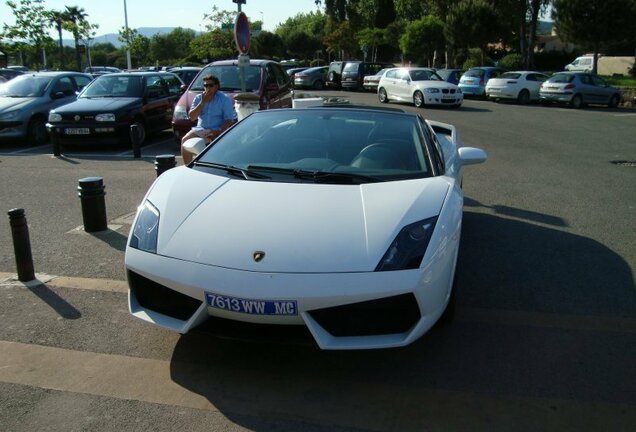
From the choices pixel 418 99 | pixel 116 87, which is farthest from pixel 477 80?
pixel 116 87

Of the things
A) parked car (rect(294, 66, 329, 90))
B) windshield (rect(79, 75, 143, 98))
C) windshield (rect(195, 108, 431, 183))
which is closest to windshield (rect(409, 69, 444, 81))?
parked car (rect(294, 66, 329, 90))

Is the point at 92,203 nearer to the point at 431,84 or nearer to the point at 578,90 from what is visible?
the point at 431,84

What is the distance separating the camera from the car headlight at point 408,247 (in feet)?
9.99

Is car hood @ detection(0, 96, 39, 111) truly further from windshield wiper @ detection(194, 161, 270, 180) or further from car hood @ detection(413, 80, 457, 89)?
car hood @ detection(413, 80, 457, 89)

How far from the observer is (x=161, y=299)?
327cm

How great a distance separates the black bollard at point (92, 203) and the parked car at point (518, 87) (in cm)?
2256

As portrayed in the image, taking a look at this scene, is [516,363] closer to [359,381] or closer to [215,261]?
[359,381]

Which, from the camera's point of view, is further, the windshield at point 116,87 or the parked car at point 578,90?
the parked car at point 578,90

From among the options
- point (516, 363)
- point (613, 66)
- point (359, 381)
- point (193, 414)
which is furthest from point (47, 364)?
point (613, 66)

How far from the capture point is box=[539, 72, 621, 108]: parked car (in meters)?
23.3

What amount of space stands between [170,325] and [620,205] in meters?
6.34

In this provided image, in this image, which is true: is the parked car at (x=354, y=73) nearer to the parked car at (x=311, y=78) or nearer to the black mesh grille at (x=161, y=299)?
the parked car at (x=311, y=78)

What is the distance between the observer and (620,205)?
7.37 m

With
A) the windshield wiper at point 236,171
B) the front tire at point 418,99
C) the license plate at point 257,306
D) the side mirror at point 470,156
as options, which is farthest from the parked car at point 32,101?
the front tire at point 418,99
